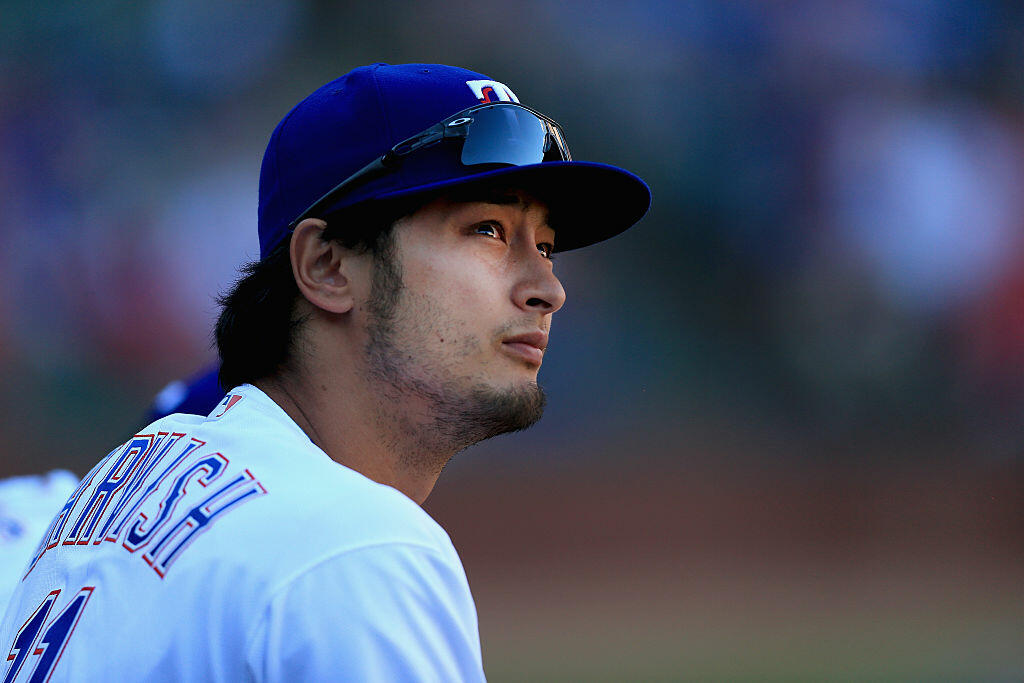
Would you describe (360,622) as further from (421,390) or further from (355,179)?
(355,179)

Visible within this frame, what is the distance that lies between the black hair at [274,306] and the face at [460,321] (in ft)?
0.11

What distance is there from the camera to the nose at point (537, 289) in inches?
65.9

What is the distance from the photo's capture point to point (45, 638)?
4.07ft

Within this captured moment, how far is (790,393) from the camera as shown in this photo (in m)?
7.60

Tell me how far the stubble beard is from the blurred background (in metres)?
4.73

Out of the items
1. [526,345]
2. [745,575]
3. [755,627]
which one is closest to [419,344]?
[526,345]

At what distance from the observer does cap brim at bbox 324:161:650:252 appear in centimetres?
163

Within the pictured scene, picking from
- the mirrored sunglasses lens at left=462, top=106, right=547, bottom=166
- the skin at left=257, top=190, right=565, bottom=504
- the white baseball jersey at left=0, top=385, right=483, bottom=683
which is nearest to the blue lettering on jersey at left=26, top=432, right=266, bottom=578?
the white baseball jersey at left=0, top=385, right=483, bottom=683

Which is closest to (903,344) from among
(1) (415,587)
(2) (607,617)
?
(2) (607,617)

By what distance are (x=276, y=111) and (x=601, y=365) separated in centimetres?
305

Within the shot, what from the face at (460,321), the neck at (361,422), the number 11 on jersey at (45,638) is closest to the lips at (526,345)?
the face at (460,321)

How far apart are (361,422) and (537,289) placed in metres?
0.36

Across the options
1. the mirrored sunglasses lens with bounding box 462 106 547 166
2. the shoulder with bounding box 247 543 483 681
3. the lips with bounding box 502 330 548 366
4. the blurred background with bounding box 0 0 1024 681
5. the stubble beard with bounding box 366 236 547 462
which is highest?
the blurred background with bounding box 0 0 1024 681

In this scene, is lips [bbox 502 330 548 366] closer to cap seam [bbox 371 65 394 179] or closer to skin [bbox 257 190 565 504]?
skin [bbox 257 190 565 504]
